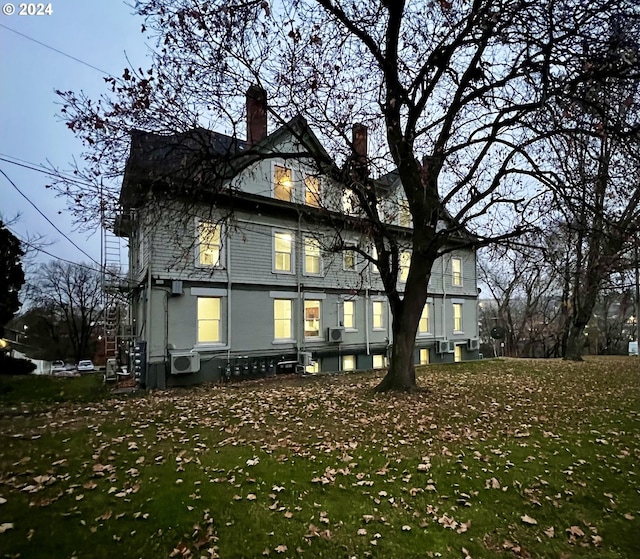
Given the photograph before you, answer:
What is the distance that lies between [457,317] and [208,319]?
47.5 ft

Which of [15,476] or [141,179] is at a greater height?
[141,179]

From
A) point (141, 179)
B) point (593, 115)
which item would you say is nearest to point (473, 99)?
point (593, 115)

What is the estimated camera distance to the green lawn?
10.7ft

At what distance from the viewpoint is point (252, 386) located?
38.2 feet

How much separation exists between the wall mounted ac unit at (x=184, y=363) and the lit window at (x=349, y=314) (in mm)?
6951

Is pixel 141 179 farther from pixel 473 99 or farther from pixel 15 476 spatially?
pixel 473 99

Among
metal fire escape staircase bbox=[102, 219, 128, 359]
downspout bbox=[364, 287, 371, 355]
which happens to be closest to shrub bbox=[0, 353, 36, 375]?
metal fire escape staircase bbox=[102, 219, 128, 359]

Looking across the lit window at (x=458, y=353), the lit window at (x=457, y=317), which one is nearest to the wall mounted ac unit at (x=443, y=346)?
the lit window at (x=458, y=353)

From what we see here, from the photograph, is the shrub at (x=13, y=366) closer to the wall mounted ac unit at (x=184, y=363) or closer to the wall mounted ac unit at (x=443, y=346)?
the wall mounted ac unit at (x=184, y=363)

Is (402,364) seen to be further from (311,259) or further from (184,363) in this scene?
(311,259)

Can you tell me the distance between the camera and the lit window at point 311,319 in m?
16.0

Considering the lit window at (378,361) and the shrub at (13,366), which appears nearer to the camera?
the shrub at (13,366)

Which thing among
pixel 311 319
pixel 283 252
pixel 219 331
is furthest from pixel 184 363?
pixel 283 252

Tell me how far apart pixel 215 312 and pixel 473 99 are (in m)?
10.4
